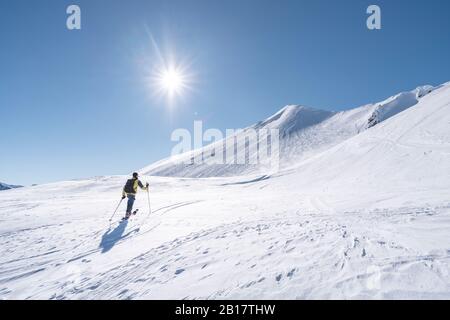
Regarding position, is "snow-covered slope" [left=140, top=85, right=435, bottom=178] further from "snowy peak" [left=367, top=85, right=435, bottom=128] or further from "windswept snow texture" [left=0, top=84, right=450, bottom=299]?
"windswept snow texture" [left=0, top=84, right=450, bottom=299]

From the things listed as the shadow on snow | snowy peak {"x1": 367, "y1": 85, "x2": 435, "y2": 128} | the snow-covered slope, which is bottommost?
the shadow on snow

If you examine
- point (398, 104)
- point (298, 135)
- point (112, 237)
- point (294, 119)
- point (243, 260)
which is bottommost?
point (112, 237)

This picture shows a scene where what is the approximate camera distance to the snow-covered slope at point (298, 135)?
66.7 meters

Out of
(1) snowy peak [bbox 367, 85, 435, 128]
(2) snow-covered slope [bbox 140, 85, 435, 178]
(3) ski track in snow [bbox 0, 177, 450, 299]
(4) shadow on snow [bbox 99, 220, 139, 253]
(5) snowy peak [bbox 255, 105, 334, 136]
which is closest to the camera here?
(3) ski track in snow [bbox 0, 177, 450, 299]

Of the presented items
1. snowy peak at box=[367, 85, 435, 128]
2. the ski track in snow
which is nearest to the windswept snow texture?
the ski track in snow

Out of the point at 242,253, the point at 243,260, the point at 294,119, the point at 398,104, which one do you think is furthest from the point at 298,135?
the point at 243,260

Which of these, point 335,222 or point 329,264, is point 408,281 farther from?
point 335,222

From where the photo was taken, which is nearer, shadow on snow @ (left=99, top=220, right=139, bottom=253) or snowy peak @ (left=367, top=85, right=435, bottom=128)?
shadow on snow @ (left=99, top=220, right=139, bottom=253)

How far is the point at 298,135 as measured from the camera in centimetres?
8719

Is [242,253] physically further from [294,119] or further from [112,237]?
[294,119]

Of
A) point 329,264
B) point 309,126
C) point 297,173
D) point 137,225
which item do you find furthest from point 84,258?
point 309,126

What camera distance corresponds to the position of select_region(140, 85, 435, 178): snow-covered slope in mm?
66688

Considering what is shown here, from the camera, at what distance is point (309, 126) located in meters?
Result: 98.4

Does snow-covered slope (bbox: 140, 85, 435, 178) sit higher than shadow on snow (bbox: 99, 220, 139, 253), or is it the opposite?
snow-covered slope (bbox: 140, 85, 435, 178)
